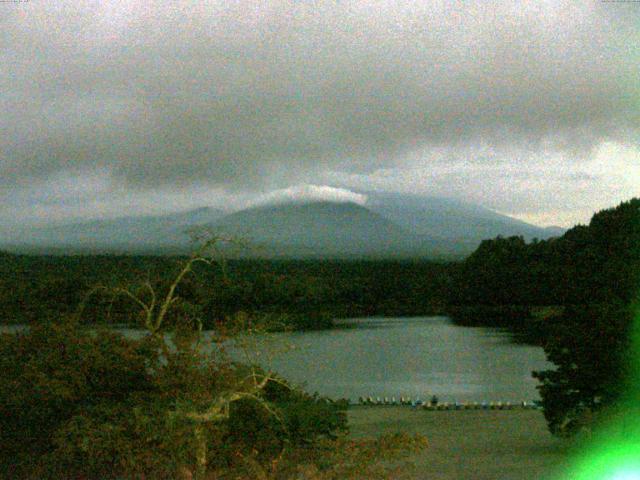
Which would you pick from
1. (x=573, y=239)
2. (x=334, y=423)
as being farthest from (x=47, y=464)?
(x=573, y=239)

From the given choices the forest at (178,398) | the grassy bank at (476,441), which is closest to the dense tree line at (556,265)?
the grassy bank at (476,441)

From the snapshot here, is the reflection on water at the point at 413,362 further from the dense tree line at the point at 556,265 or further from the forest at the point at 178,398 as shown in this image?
the forest at the point at 178,398

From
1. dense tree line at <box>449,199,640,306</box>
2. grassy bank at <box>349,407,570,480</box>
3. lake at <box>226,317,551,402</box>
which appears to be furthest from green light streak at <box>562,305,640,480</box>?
dense tree line at <box>449,199,640,306</box>

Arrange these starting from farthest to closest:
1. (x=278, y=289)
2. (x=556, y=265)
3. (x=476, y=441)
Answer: (x=556, y=265) → (x=278, y=289) → (x=476, y=441)

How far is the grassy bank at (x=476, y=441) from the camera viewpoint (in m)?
10.3

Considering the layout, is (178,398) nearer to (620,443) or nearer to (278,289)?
(620,443)

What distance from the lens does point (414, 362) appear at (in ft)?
110

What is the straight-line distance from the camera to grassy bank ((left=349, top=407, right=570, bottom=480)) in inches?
407

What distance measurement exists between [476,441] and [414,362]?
20309 millimetres

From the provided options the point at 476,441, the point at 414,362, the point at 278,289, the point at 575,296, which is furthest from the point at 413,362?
the point at 476,441

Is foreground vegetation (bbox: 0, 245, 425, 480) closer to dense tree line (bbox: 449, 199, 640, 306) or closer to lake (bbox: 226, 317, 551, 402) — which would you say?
lake (bbox: 226, 317, 551, 402)

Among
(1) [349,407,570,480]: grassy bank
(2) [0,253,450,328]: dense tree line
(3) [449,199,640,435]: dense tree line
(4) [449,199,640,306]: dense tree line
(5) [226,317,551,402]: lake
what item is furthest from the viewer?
(4) [449,199,640,306]: dense tree line

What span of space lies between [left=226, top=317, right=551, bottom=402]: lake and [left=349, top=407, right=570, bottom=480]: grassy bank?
293 cm

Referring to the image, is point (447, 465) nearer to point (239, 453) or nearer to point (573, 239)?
point (239, 453)
